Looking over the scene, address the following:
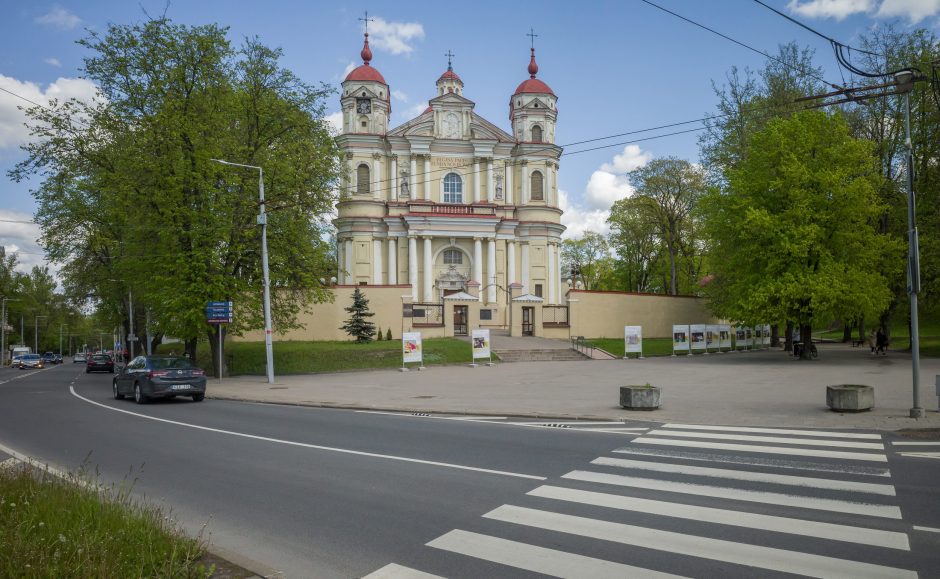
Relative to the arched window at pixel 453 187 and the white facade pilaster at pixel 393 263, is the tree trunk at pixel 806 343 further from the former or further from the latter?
the arched window at pixel 453 187

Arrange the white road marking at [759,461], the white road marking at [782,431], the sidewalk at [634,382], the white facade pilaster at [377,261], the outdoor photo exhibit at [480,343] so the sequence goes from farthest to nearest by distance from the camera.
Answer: the white facade pilaster at [377,261], the outdoor photo exhibit at [480,343], the sidewalk at [634,382], the white road marking at [782,431], the white road marking at [759,461]

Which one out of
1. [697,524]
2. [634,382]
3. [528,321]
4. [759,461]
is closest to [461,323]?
[528,321]

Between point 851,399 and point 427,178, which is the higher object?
point 427,178

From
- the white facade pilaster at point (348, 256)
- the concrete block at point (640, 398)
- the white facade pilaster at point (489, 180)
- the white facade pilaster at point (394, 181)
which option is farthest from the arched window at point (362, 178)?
the concrete block at point (640, 398)

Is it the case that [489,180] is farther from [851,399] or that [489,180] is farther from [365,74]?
[851,399]

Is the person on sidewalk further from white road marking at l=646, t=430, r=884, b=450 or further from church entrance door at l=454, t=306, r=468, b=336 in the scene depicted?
white road marking at l=646, t=430, r=884, b=450

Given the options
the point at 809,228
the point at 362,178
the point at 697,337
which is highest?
the point at 362,178

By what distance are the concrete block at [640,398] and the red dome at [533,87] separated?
168 feet

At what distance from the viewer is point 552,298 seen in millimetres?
60438

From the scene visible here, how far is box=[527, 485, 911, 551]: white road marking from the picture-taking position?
5.64 meters

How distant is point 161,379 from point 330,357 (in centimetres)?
1436

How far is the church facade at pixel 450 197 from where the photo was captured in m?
57.2

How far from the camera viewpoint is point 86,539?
4594 mm

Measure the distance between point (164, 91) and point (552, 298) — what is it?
3982 centimetres
